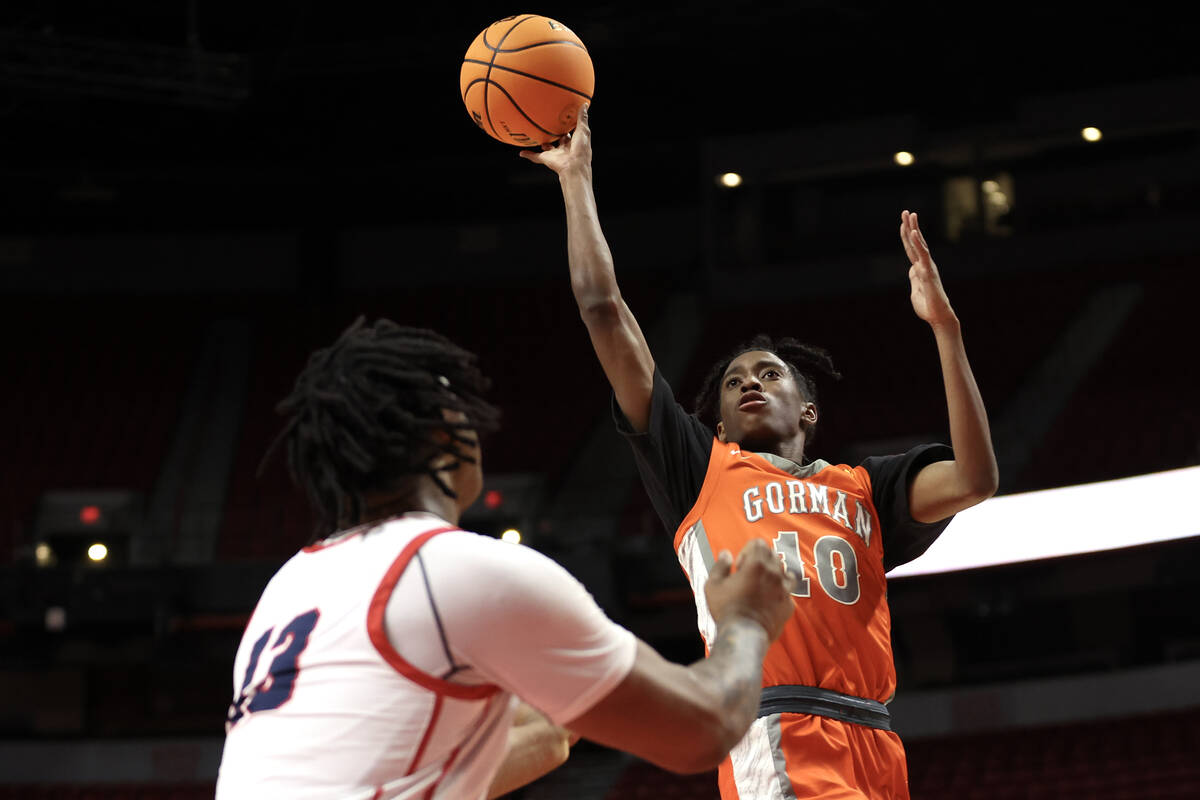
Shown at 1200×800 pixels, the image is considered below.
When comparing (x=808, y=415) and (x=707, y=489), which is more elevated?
(x=808, y=415)

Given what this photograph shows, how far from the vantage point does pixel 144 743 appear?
13070 millimetres

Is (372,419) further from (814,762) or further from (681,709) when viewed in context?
(814,762)

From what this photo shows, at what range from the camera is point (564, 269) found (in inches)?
667

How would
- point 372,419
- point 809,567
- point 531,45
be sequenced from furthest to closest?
point 531,45, point 809,567, point 372,419

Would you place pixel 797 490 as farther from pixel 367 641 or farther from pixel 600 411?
pixel 600 411

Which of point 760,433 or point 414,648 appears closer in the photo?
point 414,648

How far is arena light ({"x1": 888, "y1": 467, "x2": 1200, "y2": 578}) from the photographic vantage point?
1147cm

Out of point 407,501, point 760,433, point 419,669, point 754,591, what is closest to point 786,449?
point 760,433

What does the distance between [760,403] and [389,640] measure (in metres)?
2.02

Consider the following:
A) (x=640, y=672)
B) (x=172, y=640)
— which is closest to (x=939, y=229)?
(x=172, y=640)

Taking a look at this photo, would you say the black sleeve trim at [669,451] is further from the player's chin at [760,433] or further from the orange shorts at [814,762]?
the orange shorts at [814,762]

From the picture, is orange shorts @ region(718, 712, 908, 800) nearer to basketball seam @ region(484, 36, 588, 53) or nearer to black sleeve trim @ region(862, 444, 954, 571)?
black sleeve trim @ region(862, 444, 954, 571)

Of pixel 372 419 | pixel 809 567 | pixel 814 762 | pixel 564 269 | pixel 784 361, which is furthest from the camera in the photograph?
pixel 564 269

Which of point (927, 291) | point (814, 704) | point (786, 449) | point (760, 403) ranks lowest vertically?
point (814, 704)
